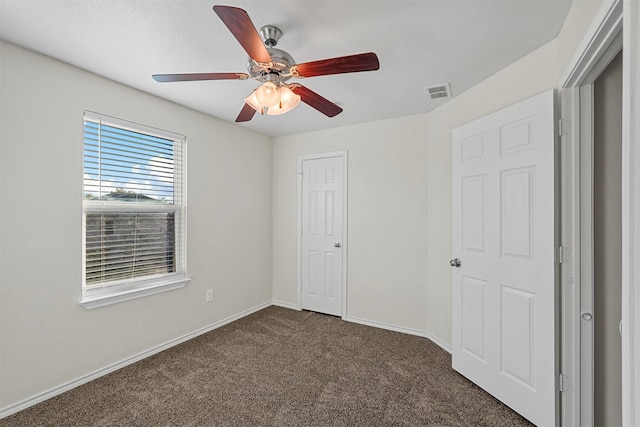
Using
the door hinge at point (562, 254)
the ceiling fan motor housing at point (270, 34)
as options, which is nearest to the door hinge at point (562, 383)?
the door hinge at point (562, 254)

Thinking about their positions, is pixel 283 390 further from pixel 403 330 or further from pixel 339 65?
pixel 339 65

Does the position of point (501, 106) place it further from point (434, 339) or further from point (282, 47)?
point (434, 339)

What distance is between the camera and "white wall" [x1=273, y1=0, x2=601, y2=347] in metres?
2.89

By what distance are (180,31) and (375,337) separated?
124 inches

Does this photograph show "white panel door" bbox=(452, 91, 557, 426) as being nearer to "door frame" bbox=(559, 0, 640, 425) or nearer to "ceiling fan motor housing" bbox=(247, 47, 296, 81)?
"door frame" bbox=(559, 0, 640, 425)

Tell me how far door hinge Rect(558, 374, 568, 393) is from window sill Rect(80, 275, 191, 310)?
3089mm

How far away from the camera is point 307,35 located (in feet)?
5.90

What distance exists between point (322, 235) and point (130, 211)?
7.05 ft

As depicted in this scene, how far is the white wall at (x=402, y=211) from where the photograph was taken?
2889 millimetres

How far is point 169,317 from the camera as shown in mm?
2900

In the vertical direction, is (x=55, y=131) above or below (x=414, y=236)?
above

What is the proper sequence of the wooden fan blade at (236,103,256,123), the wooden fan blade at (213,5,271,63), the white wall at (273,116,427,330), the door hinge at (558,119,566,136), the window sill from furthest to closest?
the white wall at (273,116,427,330) < the window sill < the wooden fan blade at (236,103,256,123) < the door hinge at (558,119,566,136) < the wooden fan blade at (213,5,271,63)

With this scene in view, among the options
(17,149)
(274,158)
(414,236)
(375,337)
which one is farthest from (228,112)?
(375,337)

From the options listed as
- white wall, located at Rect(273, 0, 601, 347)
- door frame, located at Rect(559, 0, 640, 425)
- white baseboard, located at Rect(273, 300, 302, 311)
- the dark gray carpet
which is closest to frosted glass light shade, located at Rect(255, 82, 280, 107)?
door frame, located at Rect(559, 0, 640, 425)
